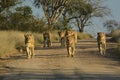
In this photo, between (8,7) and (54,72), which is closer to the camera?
(54,72)

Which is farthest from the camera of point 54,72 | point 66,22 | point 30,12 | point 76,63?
point 66,22

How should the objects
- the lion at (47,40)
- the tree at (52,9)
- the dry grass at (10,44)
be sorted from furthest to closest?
the tree at (52,9)
the lion at (47,40)
the dry grass at (10,44)

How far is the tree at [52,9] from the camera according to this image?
55.3 m

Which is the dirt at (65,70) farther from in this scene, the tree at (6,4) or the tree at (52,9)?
the tree at (52,9)

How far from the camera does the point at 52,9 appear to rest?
185 ft

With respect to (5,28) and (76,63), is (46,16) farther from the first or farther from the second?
(76,63)

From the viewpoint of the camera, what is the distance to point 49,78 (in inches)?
574

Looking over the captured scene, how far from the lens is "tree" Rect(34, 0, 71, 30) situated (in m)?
55.3

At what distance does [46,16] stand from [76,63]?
36.4 meters

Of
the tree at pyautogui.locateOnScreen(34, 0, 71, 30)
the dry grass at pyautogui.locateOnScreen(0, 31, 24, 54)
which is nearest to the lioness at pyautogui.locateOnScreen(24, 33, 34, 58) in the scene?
the dry grass at pyautogui.locateOnScreen(0, 31, 24, 54)

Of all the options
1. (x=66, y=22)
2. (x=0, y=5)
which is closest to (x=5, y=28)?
(x=0, y=5)

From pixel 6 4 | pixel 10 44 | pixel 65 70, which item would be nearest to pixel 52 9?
pixel 6 4

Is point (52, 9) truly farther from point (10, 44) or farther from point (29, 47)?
point (29, 47)

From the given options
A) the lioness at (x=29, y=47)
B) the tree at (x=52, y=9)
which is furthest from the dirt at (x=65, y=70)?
the tree at (x=52, y=9)
